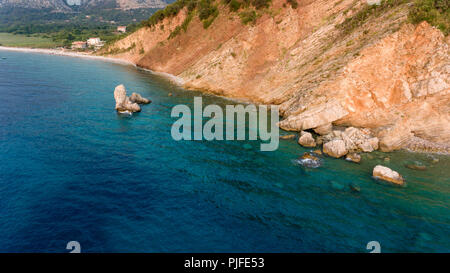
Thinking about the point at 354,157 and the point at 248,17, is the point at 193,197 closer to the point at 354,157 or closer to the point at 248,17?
the point at 354,157

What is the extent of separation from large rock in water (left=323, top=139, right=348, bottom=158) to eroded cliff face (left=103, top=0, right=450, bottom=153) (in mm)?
5930

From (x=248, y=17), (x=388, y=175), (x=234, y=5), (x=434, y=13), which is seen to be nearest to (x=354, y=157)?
(x=388, y=175)

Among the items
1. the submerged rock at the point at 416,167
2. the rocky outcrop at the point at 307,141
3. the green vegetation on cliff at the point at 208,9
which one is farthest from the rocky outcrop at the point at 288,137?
the green vegetation on cliff at the point at 208,9

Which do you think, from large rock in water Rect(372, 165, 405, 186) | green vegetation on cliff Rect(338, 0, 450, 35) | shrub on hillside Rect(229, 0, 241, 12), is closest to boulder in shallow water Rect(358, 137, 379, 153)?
large rock in water Rect(372, 165, 405, 186)

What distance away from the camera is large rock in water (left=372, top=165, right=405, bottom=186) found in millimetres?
22922

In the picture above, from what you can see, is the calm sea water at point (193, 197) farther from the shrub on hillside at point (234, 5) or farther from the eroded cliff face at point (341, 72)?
the shrub on hillside at point (234, 5)

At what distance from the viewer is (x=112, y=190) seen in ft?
64.9

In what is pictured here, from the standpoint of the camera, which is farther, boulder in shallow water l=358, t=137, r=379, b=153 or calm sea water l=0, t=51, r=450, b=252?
boulder in shallow water l=358, t=137, r=379, b=153

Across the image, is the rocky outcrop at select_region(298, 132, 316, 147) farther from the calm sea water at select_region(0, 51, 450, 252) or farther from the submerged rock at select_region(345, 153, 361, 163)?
the submerged rock at select_region(345, 153, 361, 163)

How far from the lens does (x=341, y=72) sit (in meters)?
35.9

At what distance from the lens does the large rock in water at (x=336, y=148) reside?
27.7m

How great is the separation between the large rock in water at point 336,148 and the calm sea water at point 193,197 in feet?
4.75

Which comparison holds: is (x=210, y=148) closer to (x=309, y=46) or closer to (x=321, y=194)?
(x=321, y=194)
